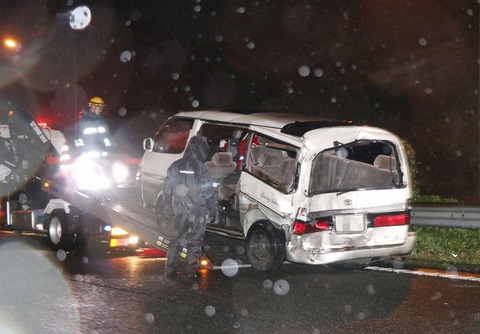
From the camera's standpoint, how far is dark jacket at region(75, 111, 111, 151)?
1128cm

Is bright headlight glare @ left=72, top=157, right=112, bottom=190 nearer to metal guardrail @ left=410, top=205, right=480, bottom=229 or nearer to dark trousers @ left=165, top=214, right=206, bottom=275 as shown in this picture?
dark trousers @ left=165, top=214, right=206, bottom=275

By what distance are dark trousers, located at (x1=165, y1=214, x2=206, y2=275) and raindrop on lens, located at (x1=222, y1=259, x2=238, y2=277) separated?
505 millimetres

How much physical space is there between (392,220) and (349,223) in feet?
1.92

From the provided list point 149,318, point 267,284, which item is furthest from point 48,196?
point 149,318

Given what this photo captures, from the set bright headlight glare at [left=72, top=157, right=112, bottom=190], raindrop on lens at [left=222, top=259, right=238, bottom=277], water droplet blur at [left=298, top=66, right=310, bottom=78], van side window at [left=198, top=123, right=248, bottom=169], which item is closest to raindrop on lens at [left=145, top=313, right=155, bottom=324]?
raindrop on lens at [left=222, top=259, right=238, bottom=277]

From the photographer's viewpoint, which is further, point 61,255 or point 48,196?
point 48,196

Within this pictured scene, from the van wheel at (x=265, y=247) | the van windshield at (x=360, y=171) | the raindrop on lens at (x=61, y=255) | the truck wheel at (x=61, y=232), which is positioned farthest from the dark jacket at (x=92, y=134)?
the van windshield at (x=360, y=171)

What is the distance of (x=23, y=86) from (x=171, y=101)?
59.8 ft

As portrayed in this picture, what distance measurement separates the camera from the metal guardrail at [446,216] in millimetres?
8805

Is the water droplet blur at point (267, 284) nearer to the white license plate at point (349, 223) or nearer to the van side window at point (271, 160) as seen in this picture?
the white license plate at point (349, 223)

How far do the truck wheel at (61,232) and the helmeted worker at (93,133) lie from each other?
4.16 ft

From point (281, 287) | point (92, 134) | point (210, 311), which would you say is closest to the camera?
point (210, 311)

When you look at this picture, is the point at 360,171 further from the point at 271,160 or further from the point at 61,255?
the point at 61,255

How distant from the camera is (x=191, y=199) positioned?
8258 millimetres
